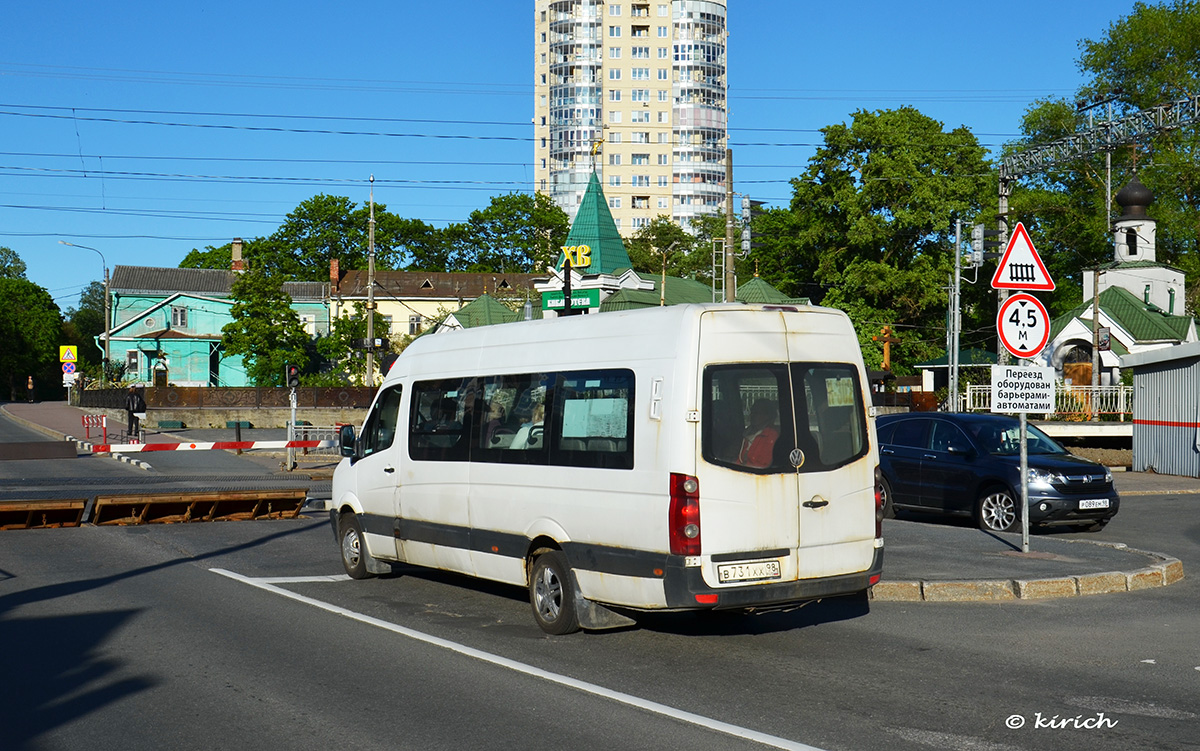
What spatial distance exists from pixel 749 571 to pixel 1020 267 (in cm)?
717

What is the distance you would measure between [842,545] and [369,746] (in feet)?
13.1

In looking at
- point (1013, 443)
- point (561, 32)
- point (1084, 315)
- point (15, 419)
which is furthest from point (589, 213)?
point (561, 32)

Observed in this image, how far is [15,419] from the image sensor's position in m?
62.2

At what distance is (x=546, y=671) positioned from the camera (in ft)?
24.8

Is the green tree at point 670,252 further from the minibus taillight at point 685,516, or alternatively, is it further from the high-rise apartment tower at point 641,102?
the minibus taillight at point 685,516

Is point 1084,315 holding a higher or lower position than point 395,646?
higher

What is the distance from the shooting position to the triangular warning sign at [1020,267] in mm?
13172

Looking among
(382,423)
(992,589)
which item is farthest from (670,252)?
(992,589)

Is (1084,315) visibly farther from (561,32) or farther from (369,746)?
(561,32)

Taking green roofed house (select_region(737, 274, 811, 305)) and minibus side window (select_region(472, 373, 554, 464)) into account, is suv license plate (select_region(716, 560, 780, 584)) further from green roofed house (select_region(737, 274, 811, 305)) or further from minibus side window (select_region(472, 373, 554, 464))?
green roofed house (select_region(737, 274, 811, 305))

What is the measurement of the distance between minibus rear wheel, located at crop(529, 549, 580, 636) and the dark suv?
8.78 meters

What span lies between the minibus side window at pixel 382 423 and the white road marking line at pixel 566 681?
169 centimetres

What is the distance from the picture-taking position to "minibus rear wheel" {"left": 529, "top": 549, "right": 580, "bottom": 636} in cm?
866

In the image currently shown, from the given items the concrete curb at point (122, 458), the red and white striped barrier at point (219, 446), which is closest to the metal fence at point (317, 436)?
the red and white striped barrier at point (219, 446)
